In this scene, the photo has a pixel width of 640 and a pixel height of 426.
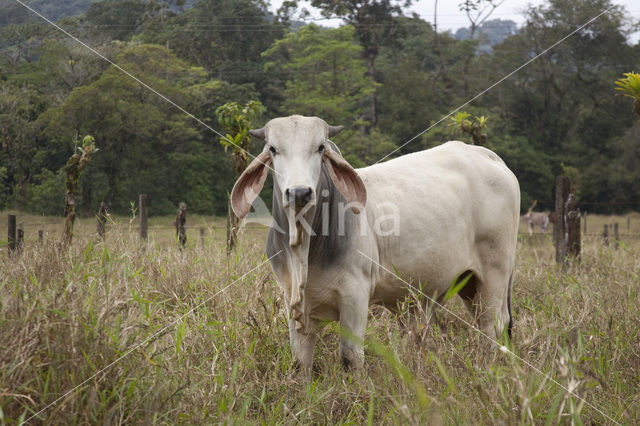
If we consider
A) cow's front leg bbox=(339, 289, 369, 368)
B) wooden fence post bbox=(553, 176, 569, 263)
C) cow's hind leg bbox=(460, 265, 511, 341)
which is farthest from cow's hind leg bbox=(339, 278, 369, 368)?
wooden fence post bbox=(553, 176, 569, 263)

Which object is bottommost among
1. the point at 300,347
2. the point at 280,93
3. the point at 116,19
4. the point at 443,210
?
the point at 300,347

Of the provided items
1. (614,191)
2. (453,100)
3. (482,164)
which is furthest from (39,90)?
(614,191)

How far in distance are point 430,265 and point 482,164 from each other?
1047 mm

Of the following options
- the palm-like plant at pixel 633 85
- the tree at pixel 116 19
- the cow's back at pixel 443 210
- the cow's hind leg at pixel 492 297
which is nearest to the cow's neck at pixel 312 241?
the cow's back at pixel 443 210

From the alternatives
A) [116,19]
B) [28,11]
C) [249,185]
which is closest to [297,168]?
[249,185]

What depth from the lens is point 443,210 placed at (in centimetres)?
393

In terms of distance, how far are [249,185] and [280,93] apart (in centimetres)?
2652

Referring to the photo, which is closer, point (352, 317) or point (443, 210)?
point (352, 317)

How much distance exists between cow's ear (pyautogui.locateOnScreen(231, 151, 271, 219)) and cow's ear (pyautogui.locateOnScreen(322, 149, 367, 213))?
0.35 meters

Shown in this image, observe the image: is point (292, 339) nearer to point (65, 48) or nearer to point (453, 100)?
point (65, 48)

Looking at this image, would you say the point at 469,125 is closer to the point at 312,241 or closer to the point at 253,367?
the point at 312,241

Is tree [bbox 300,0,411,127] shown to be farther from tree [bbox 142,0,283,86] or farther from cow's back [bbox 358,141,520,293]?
cow's back [bbox 358,141,520,293]

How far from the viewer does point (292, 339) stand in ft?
11.1

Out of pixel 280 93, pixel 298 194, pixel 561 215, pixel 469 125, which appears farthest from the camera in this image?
pixel 280 93
